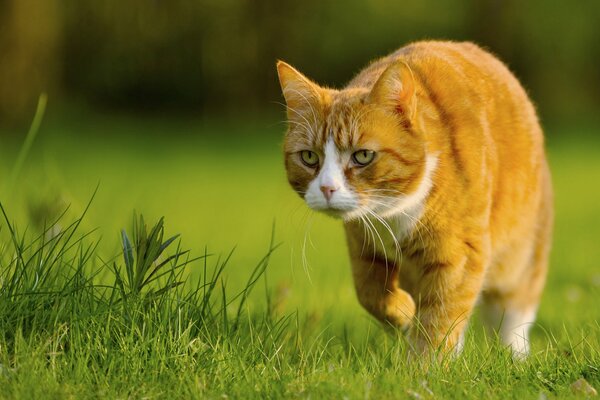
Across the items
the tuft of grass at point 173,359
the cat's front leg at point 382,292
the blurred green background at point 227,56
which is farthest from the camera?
the blurred green background at point 227,56

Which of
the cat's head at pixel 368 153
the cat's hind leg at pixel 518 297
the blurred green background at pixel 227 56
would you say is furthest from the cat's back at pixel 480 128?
the blurred green background at pixel 227 56

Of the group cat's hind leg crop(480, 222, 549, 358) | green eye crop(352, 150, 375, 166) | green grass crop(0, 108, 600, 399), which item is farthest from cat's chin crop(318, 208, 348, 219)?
cat's hind leg crop(480, 222, 549, 358)

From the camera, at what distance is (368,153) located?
376 centimetres

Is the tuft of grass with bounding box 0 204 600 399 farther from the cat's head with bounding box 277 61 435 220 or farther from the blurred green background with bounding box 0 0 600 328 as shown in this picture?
the blurred green background with bounding box 0 0 600 328

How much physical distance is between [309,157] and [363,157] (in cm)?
24

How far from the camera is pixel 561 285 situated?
6.51 metres

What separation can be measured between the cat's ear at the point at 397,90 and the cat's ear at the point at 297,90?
26 cm

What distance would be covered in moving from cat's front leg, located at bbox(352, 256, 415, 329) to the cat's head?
0.37 m

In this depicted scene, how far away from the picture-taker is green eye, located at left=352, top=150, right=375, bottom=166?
3754 mm

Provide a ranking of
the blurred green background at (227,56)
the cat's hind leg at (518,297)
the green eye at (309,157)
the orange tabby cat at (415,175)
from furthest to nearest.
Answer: the blurred green background at (227,56) < the cat's hind leg at (518,297) < the green eye at (309,157) < the orange tabby cat at (415,175)

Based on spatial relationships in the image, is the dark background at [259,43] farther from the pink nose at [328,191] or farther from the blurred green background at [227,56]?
the pink nose at [328,191]

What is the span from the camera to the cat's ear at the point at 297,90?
3.90m

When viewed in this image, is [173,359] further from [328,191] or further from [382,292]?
[382,292]

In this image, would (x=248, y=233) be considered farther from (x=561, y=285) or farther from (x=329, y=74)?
(x=329, y=74)
